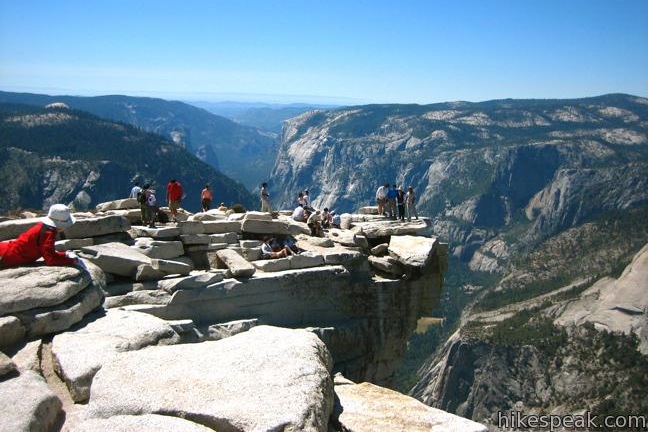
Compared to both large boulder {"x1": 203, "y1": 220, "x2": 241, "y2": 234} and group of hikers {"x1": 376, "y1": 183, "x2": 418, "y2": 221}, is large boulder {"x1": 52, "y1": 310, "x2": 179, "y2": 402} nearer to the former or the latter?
large boulder {"x1": 203, "y1": 220, "x2": 241, "y2": 234}

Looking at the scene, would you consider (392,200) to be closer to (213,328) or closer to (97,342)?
(213,328)

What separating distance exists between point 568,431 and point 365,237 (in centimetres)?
7005

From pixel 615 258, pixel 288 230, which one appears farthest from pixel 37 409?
pixel 615 258

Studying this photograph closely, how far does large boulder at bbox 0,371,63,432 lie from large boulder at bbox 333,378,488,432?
18.7 feet

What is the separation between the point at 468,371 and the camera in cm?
12100

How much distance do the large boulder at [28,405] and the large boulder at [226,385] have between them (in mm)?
817

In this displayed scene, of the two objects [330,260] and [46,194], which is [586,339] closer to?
[330,260]

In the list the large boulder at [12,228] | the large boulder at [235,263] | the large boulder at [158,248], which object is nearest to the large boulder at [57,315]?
the large boulder at [12,228]

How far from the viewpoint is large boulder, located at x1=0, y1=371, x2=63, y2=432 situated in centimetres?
1020

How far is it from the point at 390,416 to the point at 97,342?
716 centimetres

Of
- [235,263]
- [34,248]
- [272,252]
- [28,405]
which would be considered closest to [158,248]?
[235,263]

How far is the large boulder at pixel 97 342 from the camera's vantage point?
492 inches

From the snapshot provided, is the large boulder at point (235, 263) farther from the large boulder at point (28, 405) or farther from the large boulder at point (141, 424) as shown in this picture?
the large boulder at point (141, 424)

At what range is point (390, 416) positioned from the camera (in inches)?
492
